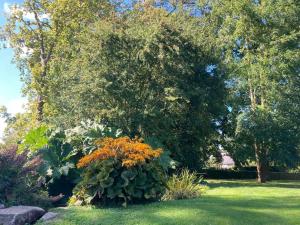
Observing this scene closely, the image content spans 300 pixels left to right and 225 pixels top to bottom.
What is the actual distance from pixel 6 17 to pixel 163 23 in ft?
49.0

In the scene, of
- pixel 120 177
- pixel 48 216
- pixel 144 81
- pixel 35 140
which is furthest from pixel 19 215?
pixel 144 81

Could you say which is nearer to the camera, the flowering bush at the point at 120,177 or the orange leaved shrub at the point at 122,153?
the flowering bush at the point at 120,177

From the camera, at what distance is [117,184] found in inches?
308

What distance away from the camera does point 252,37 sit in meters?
20.8

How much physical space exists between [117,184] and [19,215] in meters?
1.98

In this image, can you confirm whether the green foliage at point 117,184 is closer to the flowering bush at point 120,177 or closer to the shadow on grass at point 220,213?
the flowering bush at point 120,177

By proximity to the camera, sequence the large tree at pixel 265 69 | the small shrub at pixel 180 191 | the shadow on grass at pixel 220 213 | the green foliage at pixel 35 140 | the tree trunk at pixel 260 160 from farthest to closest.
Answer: the tree trunk at pixel 260 160, the large tree at pixel 265 69, the green foliage at pixel 35 140, the small shrub at pixel 180 191, the shadow on grass at pixel 220 213

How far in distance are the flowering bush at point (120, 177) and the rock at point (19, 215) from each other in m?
1.15

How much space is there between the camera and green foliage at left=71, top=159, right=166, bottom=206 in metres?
7.76

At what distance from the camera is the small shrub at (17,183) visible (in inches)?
313

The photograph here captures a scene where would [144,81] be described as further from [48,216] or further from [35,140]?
[48,216]

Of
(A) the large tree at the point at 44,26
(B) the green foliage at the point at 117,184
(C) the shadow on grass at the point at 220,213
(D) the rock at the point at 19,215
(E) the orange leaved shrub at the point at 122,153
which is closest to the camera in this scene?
(C) the shadow on grass at the point at 220,213

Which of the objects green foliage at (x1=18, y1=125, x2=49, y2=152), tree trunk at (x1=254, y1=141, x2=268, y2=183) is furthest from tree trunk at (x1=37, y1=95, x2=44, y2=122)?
green foliage at (x1=18, y1=125, x2=49, y2=152)

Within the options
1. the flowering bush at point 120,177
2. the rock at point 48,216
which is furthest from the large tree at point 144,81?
the rock at point 48,216
